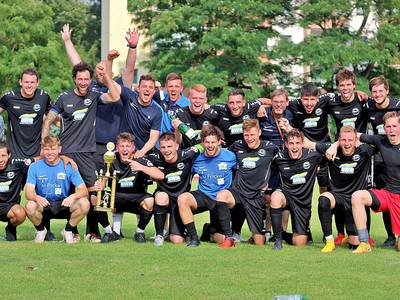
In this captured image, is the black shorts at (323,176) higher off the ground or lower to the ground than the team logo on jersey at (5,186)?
higher

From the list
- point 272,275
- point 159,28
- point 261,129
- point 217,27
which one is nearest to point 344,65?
point 217,27

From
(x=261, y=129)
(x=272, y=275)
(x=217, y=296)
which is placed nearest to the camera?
(x=217, y=296)

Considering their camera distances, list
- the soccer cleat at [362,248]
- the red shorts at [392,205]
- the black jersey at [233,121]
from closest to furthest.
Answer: the soccer cleat at [362,248] < the red shorts at [392,205] < the black jersey at [233,121]

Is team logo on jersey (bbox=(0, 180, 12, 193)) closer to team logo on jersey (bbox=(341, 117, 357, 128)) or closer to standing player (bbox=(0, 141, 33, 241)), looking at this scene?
standing player (bbox=(0, 141, 33, 241))

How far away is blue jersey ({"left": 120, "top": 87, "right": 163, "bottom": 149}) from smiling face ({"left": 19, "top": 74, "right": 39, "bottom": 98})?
42.2 inches

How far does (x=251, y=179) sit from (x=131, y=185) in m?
1.43

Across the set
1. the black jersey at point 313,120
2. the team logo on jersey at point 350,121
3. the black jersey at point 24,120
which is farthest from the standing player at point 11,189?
the team logo on jersey at point 350,121

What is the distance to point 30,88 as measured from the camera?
11680mm

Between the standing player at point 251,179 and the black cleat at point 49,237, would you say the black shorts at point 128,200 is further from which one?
the standing player at point 251,179

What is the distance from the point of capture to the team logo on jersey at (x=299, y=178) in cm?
1121

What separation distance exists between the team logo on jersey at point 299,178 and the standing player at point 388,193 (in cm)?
71

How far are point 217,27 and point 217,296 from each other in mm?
32604

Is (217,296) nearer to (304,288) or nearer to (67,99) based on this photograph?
(304,288)

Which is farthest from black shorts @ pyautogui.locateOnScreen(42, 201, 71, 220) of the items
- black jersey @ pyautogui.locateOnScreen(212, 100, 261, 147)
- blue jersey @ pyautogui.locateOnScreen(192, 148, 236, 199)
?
black jersey @ pyautogui.locateOnScreen(212, 100, 261, 147)
